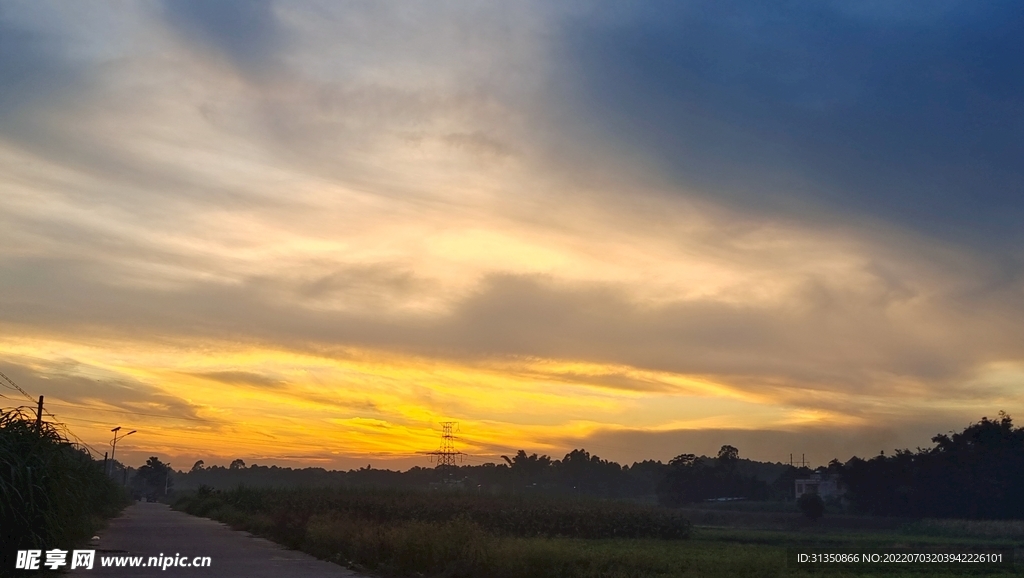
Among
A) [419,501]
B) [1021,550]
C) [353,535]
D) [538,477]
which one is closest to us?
[353,535]

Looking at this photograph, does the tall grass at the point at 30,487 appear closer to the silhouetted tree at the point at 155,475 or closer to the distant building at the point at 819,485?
the distant building at the point at 819,485

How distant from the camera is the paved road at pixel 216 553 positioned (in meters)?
21.7

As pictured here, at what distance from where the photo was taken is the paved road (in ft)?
71.1

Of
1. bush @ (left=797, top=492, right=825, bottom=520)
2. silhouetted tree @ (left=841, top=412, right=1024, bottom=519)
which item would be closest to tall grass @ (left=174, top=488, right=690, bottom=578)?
bush @ (left=797, top=492, right=825, bottom=520)

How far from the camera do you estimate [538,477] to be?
173m

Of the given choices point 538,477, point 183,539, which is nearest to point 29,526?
point 183,539

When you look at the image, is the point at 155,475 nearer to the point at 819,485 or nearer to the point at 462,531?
the point at 819,485

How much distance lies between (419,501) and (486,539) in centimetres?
3521

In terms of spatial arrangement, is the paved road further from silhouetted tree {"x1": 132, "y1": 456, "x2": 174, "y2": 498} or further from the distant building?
silhouetted tree {"x1": 132, "y1": 456, "x2": 174, "y2": 498}

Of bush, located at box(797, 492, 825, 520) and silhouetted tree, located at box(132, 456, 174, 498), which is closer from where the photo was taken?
bush, located at box(797, 492, 825, 520)

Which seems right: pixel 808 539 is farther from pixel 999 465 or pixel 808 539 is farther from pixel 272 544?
pixel 999 465

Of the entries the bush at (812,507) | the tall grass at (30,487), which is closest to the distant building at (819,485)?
the bush at (812,507)

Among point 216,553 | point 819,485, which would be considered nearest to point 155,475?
point 819,485

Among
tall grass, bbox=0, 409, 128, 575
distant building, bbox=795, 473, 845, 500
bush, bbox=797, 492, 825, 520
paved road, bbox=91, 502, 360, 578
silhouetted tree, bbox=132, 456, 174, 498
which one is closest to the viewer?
tall grass, bbox=0, 409, 128, 575
